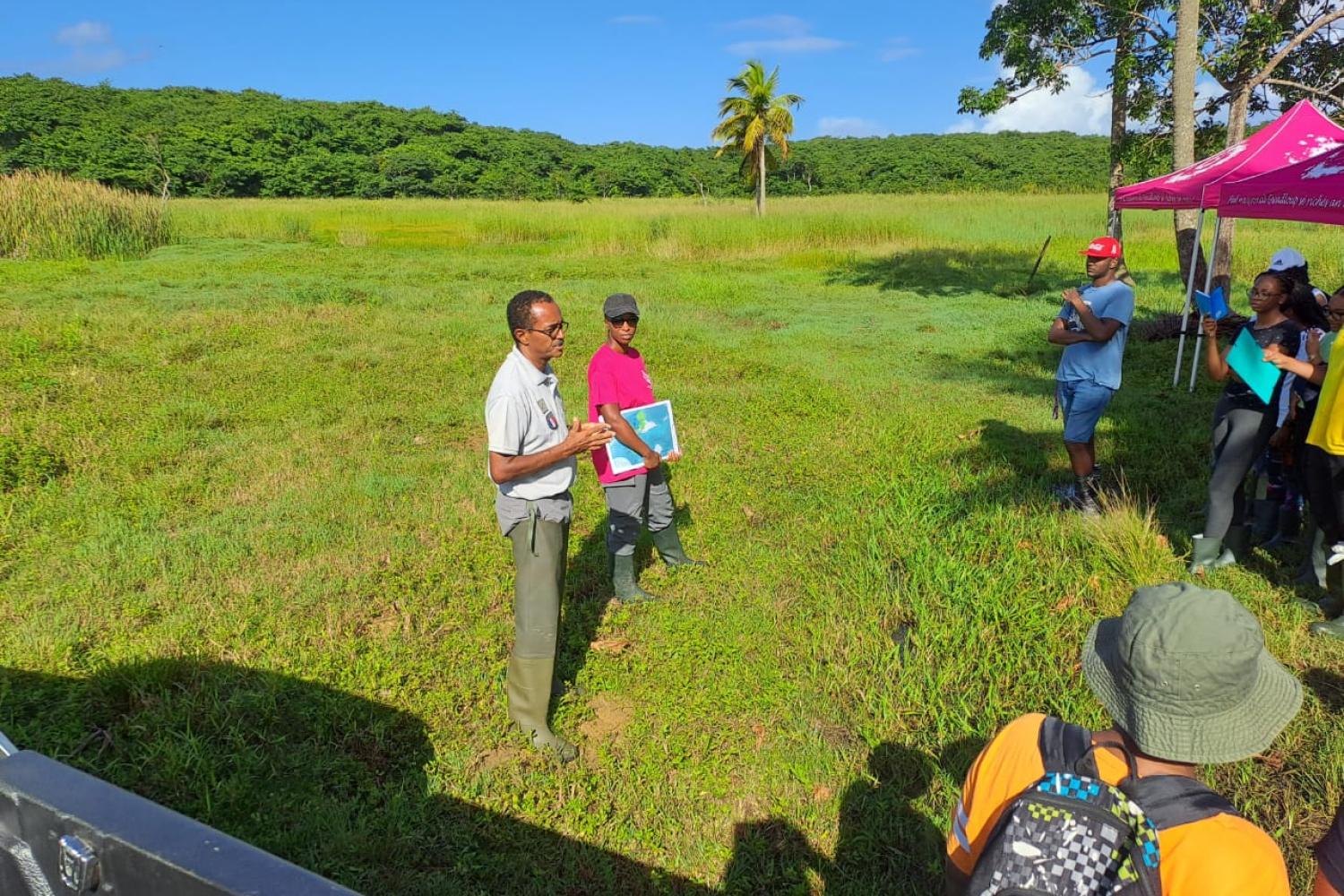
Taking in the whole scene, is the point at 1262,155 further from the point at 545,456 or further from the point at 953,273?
the point at 953,273

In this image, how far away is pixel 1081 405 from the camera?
492 cm

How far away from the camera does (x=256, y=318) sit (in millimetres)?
11102

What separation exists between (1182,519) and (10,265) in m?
18.4

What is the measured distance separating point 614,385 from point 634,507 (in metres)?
0.68

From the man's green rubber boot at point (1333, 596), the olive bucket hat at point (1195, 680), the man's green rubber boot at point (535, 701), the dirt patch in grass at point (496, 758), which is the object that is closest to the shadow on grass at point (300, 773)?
the dirt patch in grass at point (496, 758)

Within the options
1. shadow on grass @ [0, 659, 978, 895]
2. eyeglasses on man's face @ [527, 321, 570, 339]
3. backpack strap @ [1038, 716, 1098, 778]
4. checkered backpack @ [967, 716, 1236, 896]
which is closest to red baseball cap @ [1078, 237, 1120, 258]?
shadow on grass @ [0, 659, 978, 895]

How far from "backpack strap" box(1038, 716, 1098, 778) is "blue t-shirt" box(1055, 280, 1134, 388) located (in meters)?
3.93

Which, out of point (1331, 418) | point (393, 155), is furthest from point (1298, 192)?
point (393, 155)

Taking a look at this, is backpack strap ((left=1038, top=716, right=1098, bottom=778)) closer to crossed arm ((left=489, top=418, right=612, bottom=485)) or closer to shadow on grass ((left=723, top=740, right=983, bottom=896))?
shadow on grass ((left=723, top=740, right=983, bottom=896))

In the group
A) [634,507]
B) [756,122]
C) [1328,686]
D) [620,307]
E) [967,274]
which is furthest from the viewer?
[756,122]

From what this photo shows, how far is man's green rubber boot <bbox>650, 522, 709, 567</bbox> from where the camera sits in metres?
4.67

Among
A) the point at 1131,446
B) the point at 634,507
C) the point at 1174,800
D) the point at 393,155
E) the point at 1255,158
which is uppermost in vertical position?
the point at 393,155

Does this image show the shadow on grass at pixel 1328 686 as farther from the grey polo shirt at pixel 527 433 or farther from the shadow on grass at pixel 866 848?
the grey polo shirt at pixel 527 433

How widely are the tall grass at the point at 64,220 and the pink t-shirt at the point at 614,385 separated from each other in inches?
685
